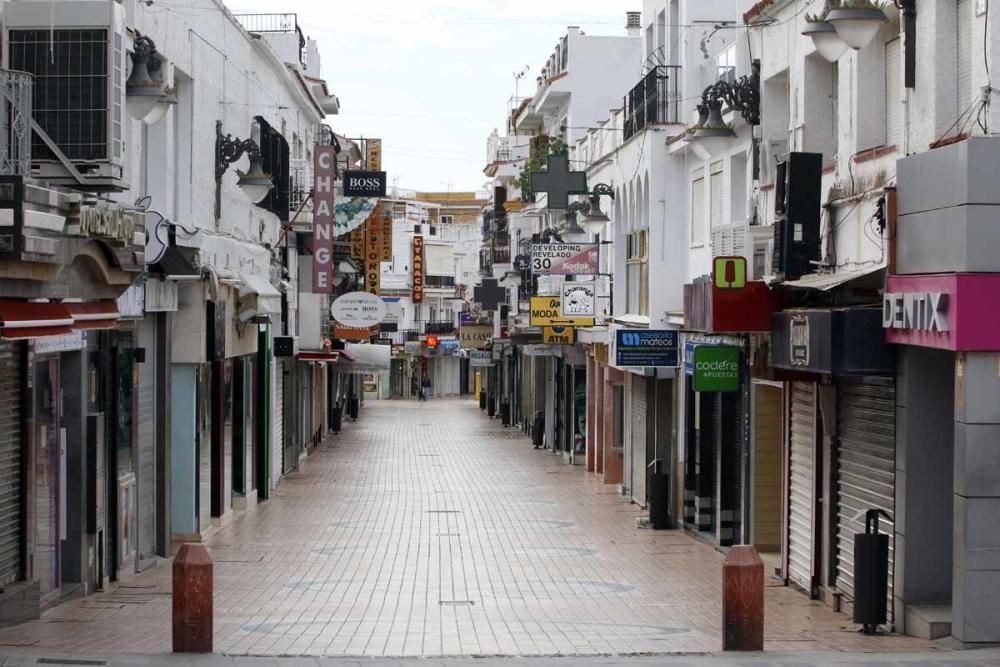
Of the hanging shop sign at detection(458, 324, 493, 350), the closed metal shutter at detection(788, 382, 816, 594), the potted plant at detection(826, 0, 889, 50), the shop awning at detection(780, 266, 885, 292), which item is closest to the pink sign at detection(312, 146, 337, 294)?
the closed metal shutter at detection(788, 382, 816, 594)

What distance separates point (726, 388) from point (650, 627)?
594 centimetres

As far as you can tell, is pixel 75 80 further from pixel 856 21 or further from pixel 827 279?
pixel 827 279

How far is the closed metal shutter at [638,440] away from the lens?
2769cm

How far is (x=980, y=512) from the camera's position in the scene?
1138cm

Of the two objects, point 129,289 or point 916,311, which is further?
point 129,289

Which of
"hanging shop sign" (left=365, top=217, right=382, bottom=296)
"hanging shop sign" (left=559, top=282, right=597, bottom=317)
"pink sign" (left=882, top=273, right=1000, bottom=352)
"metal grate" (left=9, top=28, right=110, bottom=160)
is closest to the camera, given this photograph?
"pink sign" (left=882, top=273, right=1000, bottom=352)

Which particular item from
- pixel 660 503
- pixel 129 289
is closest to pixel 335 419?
pixel 660 503

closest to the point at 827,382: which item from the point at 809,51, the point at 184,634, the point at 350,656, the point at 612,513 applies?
the point at 809,51

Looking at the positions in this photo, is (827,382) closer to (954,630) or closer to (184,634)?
(954,630)

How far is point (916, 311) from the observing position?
1196 centimetres

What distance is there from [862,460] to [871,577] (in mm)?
1963

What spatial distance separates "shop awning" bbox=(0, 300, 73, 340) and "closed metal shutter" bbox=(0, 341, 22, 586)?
2.23 meters

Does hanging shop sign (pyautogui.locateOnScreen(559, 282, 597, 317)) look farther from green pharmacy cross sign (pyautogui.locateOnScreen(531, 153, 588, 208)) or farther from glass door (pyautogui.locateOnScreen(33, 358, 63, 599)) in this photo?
glass door (pyautogui.locateOnScreen(33, 358, 63, 599))

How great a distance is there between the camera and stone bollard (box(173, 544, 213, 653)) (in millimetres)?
11602
